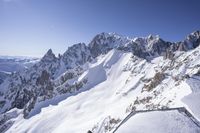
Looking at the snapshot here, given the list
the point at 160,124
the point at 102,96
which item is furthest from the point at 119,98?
the point at 160,124

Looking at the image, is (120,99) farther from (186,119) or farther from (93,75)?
(186,119)

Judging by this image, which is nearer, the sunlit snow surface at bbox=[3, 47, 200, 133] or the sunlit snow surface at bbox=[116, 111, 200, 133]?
the sunlit snow surface at bbox=[116, 111, 200, 133]

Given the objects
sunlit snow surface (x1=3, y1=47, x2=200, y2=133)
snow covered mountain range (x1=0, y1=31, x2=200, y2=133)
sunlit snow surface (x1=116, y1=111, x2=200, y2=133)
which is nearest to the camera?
sunlit snow surface (x1=116, y1=111, x2=200, y2=133)

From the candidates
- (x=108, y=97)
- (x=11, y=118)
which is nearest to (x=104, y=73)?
(x=108, y=97)

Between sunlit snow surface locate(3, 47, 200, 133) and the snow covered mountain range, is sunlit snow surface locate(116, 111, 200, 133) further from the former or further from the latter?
sunlit snow surface locate(3, 47, 200, 133)

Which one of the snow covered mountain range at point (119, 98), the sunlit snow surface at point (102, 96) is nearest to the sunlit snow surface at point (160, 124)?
the snow covered mountain range at point (119, 98)

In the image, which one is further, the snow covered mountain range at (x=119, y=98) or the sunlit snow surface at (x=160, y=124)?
the snow covered mountain range at (x=119, y=98)

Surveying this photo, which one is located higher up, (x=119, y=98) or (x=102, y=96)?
(x=102, y=96)

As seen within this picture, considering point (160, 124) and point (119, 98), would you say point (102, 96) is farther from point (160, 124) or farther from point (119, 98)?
point (160, 124)

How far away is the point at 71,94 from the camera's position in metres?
173

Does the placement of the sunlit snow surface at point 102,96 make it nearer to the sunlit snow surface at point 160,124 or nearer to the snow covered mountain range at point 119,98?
the snow covered mountain range at point 119,98

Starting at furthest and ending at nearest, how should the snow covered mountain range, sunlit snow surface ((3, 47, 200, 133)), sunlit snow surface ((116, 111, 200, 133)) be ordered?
sunlit snow surface ((3, 47, 200, 133)) → the snow covered mountain range → sunlit snow surface ((116, 111, 200, 133))

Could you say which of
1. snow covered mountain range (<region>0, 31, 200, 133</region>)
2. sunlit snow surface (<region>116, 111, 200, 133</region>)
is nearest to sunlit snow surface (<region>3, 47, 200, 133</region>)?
snow covered mountain range (<region>0, 31, 200, 133</region>)

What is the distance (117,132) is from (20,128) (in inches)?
5028
